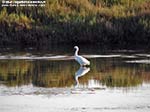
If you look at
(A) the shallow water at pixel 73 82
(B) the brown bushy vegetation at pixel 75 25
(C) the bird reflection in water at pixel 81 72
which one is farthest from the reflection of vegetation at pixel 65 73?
(B) the brown bushy vegetation at pixel 75 25

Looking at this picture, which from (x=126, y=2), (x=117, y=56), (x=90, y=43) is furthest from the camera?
(x=126, y=2)

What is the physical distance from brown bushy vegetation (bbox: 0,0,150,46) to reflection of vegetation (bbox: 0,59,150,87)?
5432mm

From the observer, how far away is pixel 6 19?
2792 centimetres

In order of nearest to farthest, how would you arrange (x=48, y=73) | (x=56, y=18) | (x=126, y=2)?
(x=48, y=73) < (x=56, y=18) < (x=126, y=2)

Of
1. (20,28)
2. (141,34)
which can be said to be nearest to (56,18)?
(20,28)

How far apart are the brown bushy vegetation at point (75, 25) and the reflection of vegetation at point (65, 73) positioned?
5.43 metres

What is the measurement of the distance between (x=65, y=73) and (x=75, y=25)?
29.8ft

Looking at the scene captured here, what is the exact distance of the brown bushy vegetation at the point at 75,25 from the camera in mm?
26719

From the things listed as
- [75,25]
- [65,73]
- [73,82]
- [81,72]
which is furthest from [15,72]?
[75,25]

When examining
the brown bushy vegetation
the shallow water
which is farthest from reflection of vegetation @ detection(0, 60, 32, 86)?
the brown bushy vegetation

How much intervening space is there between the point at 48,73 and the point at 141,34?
922 cm

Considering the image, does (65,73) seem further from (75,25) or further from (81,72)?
(75,25)

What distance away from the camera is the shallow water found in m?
13.9

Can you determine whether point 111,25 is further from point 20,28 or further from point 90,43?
point 20,28
